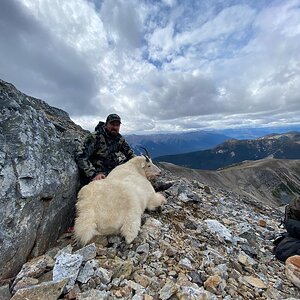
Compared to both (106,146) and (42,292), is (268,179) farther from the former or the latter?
(42,292)

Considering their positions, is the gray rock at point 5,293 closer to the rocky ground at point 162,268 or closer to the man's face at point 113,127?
the rocky ground at point 162,268

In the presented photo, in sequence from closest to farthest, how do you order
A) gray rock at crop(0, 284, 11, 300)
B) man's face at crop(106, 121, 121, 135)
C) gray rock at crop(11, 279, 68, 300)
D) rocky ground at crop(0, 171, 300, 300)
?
1. gray rock at crop(11, 279, 68, 300)
2. gray rock at crop(0, 284, 11, 300)
3. rocky ground at crop(0, 171, 300, 300)
4. man's face at crop(106, 121, 121, 135)

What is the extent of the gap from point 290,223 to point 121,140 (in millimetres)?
6294

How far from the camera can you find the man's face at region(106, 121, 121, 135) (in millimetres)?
10002

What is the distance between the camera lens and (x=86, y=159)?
27.3 feet

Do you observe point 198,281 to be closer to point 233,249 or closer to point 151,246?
point 151,246

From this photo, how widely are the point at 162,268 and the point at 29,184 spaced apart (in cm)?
323

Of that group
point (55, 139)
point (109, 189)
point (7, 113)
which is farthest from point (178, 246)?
point (7, 113)

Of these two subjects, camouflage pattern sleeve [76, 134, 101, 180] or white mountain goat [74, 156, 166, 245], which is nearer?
white mountain goat [74, 156, 166, 245]

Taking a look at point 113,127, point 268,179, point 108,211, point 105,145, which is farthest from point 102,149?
point 268,179

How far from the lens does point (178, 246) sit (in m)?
6.37

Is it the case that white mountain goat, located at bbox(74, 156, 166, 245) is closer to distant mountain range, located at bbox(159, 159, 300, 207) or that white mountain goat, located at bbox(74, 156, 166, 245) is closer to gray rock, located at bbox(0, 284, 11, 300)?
gray rock, located at bbox(0, 284, 11, 300)

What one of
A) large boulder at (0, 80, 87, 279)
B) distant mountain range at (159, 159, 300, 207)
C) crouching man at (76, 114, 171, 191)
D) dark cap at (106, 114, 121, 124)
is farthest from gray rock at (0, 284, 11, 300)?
distant mountain range at (159, 159, 300, 207)

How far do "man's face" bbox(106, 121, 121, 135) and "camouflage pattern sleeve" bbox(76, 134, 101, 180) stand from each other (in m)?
0.83
